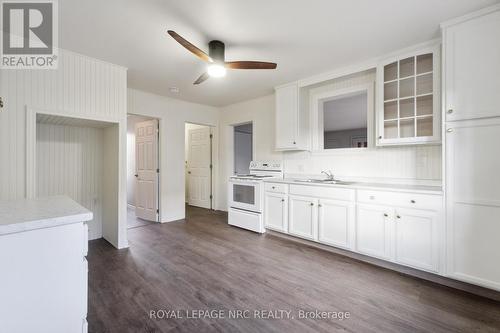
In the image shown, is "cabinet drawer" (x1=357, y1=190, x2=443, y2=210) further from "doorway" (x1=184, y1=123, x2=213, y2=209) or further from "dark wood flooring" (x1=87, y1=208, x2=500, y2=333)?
"doorway" (x1=184, y1=123, x2=213, y2=209)

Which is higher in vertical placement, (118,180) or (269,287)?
(118,180)

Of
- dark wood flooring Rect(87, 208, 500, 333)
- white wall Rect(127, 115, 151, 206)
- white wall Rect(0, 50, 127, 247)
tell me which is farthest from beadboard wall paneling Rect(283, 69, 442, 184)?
white wall Rect(127, 115, 151, 206)

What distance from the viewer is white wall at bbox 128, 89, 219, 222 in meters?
4.22

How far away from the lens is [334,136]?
8727 millimetres

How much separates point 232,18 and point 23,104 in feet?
7.81

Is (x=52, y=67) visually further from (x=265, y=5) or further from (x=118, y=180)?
(x=265, y=5)

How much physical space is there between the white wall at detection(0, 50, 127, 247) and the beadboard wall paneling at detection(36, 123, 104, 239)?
0.76 meters

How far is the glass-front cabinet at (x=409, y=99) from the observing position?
7.98 ft

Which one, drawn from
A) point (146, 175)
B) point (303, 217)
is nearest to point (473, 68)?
point (303, 217)

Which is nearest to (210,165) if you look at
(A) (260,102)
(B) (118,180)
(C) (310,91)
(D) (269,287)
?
(A) (260,102)

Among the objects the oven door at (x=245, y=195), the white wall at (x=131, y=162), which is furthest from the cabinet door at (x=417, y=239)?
the white wall at (x=131, y=162)

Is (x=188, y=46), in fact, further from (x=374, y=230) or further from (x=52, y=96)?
(x=374, y=230)

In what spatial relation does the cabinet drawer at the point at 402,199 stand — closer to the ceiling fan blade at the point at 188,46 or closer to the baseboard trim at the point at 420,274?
the baseboard trim at the point at 420,274

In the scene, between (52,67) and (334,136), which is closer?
(52,67)
